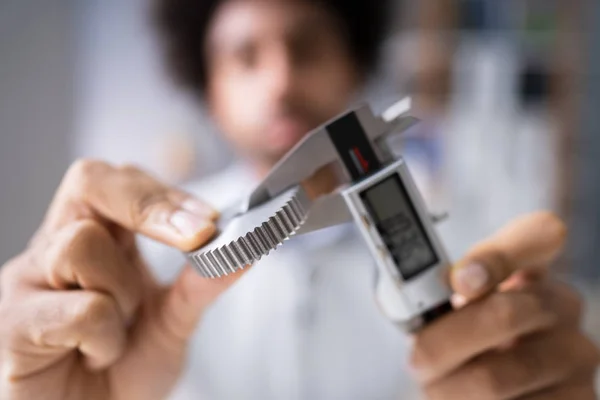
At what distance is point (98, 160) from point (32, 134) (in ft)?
1.17

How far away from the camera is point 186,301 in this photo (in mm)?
383

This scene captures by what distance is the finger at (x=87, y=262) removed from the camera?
342 mm

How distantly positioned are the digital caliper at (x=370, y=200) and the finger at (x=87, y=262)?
0.08m

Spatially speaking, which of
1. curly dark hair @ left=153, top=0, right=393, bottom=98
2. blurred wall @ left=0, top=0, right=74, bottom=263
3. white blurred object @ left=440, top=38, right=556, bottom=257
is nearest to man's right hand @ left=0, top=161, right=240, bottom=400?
blurred wall @ left=0, top=0, right=74, bottom=263

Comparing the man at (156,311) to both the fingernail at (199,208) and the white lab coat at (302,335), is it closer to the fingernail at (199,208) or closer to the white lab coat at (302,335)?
the fingernail at (199,208)

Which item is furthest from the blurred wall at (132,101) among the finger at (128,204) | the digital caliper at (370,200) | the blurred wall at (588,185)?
the blurred wall at (588,185)

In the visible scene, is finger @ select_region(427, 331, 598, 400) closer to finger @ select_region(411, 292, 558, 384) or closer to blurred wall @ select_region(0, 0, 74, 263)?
finger @ select_region(411, 292, 558, 384)

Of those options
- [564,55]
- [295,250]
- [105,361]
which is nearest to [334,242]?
[295,250]

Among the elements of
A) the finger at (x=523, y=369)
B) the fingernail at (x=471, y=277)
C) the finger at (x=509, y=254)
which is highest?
the fingernail at (x=471, y=277)

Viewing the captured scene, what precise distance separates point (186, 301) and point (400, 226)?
0.49 ft

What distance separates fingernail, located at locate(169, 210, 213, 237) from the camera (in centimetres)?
30

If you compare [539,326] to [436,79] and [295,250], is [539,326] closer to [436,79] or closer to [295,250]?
[295,250]

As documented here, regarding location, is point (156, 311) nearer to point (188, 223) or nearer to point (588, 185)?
point (188, 223)

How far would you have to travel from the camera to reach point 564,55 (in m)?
1.45
